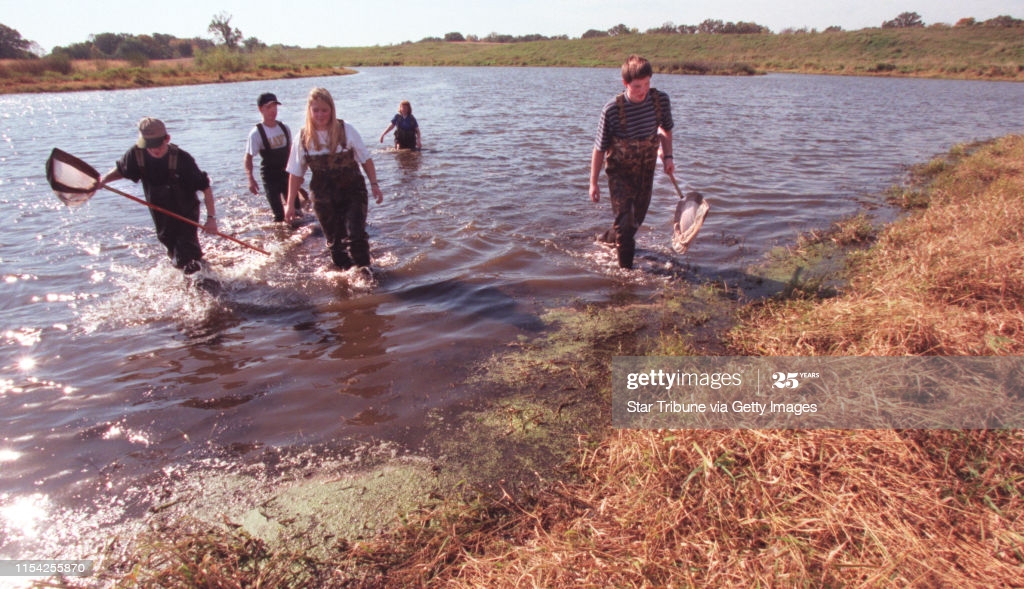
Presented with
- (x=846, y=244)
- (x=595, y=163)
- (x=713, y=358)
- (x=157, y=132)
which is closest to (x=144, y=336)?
(x=157, y=132)

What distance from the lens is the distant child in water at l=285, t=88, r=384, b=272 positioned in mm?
4941

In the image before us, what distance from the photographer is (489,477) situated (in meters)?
3.03

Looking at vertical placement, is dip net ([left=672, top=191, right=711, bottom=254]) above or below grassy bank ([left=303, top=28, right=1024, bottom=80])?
below

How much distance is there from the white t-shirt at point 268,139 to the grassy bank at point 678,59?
33606 mm

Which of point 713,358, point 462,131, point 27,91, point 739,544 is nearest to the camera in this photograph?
point 739,544

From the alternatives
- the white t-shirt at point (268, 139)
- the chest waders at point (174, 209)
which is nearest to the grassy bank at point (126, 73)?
the white t-shirt at point (268, 139)

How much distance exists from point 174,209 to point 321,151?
64.4 inches

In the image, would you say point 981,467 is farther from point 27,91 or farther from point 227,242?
point 27,91

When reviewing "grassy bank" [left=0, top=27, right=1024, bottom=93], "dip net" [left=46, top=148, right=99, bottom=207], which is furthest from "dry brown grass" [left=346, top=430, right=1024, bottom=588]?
"grassy bank" [left=0, top=27, right=1024, bottom=93]

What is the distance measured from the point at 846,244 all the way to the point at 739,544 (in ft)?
19.1

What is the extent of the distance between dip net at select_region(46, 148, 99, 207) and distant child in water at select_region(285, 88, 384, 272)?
5.57 ft

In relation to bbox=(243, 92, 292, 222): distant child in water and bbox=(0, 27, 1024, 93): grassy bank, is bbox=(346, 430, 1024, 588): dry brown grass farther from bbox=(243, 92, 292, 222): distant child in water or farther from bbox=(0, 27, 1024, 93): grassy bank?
bbox=(0, 27, 1024, 93): grassy bank

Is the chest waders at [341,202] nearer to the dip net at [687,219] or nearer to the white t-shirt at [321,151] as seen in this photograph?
the white t-shirt at [321,151]

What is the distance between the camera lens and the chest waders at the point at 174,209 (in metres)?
5.01
